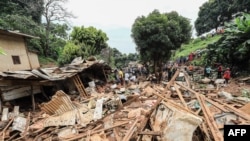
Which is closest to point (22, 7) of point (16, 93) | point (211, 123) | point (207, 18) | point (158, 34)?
point (158, 34)

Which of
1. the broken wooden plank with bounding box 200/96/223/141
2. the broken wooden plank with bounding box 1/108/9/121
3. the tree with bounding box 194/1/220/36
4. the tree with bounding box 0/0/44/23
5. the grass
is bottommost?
→ the broken wooden plank with bounding box 1/108/9/121

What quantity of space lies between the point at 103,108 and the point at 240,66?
9.74 m

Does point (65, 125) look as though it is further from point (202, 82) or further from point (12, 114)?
point (202, 82)

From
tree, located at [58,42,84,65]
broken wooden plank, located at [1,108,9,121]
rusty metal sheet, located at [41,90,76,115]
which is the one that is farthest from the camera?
tree, located at [58,42,84,65]

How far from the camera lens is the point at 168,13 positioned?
22.2m

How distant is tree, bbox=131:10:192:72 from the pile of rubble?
7.58 meters

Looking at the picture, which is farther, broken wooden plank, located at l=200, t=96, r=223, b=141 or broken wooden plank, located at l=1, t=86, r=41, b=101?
broken wooden plank, located at l=1, t=86, r=41, b=101

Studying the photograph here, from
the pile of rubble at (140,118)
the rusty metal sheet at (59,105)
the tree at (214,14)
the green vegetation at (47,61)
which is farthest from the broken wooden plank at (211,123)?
the tree at (214,14)

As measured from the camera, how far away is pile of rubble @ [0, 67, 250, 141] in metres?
5.36

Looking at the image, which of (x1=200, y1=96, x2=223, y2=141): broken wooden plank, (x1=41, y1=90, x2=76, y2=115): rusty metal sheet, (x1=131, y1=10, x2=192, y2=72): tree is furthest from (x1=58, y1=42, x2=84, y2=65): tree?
(x1=200, y1=96, x2=223, y2=141): broken wooden plank

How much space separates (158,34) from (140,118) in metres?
13.5

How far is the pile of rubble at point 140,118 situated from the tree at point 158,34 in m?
7.58

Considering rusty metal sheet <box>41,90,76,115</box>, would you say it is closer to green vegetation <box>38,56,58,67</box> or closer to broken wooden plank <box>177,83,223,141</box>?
broken wooden plank <box>177,83,223,141</box>

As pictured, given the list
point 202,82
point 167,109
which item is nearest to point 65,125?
point 167,109
